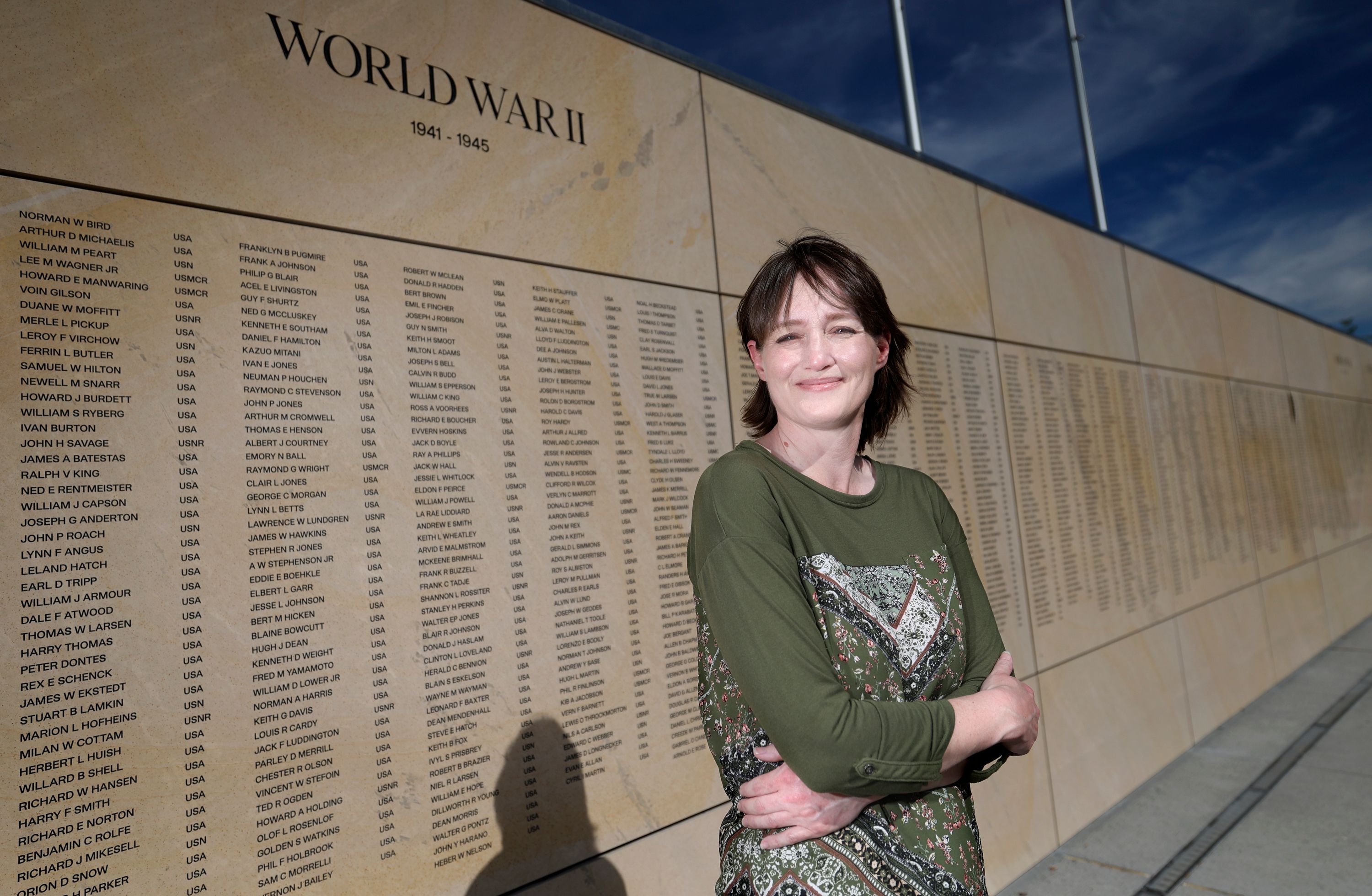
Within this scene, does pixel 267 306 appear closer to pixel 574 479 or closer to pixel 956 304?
pixel 574 479

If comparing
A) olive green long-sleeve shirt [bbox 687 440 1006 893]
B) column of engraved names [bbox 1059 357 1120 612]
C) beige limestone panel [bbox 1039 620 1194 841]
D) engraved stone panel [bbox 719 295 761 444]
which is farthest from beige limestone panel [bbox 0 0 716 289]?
beige limestone panel [bbox 1039 620 1194 841]

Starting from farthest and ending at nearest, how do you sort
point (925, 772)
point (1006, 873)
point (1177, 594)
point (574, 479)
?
point (1177, 594) → point (1006, 873) → point (574, 479) → point (925, 772)

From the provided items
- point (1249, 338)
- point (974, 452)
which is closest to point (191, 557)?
point (974, 452)

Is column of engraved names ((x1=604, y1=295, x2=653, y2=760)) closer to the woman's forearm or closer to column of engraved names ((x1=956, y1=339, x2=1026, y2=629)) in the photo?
the woman's forearm

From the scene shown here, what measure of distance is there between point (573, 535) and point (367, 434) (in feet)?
1.82

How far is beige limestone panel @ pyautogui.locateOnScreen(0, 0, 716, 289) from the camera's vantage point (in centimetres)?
139

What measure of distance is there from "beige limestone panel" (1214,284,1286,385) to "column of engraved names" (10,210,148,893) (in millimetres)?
6516

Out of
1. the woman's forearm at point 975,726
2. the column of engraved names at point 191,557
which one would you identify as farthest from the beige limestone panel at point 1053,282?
the column of engraved names at point 191,557

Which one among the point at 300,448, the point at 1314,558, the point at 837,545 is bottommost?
the point at 1314,558

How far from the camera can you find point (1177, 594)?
455 cm

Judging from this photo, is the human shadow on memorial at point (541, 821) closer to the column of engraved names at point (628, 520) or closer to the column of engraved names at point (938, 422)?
the column of engraved names at point (628, 520)

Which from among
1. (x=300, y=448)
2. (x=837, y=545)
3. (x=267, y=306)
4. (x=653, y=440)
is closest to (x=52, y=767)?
(x=300, y=448)

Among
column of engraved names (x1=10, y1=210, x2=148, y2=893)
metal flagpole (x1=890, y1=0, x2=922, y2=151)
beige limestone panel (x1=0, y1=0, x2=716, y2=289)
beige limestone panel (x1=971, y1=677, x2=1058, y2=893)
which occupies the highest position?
metal flagpole (x1=890, y1=0, x2=922, y2=151)

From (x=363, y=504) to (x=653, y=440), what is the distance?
2.66 ft
